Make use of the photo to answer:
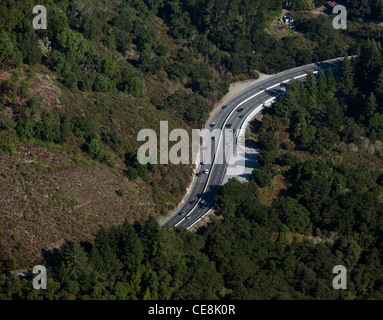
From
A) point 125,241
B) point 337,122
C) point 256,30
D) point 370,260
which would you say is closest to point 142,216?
point 125,241

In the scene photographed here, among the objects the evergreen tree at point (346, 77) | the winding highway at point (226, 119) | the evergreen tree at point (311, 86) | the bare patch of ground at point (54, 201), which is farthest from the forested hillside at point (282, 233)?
the bare patch of ground at point (54, 201)

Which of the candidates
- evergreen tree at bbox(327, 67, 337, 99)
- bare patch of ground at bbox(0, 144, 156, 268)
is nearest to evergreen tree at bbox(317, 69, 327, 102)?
evergreen tree at bbox(327, 67, 337, 99)

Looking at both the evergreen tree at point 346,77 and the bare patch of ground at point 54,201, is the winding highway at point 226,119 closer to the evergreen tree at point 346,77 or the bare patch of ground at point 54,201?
the bare patch of ground at point 54,201

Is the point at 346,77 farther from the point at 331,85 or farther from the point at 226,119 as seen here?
the point at 226,119

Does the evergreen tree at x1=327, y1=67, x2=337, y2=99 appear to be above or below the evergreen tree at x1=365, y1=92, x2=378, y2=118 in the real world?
above

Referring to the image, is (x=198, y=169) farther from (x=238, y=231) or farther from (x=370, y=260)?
(x=370, y=260)

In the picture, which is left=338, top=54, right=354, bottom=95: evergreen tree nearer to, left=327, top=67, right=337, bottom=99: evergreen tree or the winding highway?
left=327, top=67, right=337, bottom=99: evergreen tree

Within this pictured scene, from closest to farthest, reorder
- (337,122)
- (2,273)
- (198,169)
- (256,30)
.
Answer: (2,273) → (198,169) → (337,122) → (256,30)
